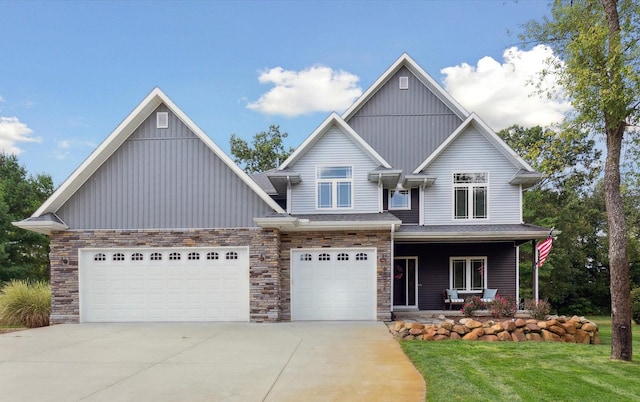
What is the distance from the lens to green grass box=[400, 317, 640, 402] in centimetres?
553

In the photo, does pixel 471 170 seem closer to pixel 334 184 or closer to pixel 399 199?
pixel 399 199

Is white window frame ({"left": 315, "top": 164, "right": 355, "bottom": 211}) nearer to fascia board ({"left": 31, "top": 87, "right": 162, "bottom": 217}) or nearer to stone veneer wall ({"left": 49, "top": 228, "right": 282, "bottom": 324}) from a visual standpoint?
stone veneer wall ({"left": 49, "top": 228, "right": 282, "bottom": 324})

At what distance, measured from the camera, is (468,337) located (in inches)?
376

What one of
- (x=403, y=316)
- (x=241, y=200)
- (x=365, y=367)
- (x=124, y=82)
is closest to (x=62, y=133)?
(x=124, y=82)

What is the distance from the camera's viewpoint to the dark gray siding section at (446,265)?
617 inches

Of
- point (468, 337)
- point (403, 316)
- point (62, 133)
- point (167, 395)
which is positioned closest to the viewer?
point (167, 395)

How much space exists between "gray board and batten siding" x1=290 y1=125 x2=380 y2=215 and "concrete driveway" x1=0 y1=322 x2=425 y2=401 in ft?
13.9

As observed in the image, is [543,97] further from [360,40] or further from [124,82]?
[124,82]

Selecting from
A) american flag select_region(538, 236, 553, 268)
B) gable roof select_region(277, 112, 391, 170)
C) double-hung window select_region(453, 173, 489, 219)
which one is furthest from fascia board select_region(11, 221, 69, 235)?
american flag select_region(538, 236, 553, 268)

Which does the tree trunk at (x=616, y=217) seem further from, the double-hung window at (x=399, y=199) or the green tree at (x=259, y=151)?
the green tree at (x=259, y=151)

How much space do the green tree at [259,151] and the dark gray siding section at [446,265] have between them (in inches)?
753

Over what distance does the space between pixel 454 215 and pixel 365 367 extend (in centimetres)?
921

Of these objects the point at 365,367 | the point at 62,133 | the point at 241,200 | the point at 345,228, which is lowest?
the point at 365,367

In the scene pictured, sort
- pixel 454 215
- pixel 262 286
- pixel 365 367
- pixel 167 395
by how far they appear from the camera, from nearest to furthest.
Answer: pixel 167 395 < pixel 365 367 < pixel 262 286 < pixel 454 215
